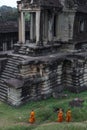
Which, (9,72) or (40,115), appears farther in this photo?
(9,72)

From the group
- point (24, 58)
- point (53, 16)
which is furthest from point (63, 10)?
point (24, 58)

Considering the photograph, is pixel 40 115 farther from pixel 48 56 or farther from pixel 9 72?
pixel 48 56

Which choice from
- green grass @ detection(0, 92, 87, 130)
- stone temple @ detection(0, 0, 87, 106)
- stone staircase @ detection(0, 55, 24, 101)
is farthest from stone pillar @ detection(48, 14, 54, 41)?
green grass @ detection(0, 92, 87, 130)

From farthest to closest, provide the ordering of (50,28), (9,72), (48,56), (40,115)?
(50,28) < (48,56) < (9,72) < (40,115)

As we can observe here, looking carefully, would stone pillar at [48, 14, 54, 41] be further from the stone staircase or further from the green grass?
the green grass

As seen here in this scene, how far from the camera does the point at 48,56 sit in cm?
1861

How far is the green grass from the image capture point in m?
13.3

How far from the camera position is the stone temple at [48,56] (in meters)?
16.7

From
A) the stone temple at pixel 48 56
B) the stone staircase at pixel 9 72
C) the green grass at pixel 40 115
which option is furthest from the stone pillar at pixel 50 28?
→ the green grass at pixel 40 115

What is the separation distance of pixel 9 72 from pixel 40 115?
459 cm

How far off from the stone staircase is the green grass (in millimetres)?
827

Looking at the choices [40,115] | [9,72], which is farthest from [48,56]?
[40,115]

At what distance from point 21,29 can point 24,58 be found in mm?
2642

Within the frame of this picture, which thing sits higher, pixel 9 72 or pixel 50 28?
pixel 50 28
